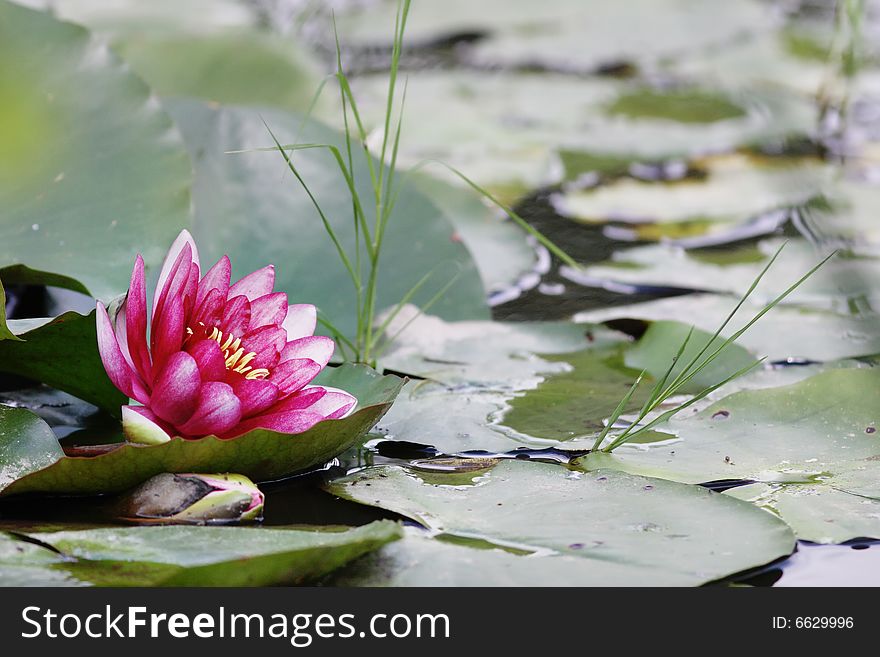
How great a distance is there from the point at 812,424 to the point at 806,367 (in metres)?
0.24

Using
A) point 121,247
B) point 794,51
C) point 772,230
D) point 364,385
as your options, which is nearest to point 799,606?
point 364,385

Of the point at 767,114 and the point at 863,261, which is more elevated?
the point at 767,114

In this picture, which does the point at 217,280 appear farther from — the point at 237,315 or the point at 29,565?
the point at 29,565

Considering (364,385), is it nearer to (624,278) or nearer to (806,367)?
(806,367)

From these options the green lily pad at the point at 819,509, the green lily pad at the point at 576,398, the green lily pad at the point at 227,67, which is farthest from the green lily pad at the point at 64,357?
the green lily pad at the point at 227,67

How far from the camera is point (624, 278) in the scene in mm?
1829

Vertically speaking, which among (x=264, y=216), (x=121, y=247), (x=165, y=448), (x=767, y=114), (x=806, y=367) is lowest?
(x=165, y=448)

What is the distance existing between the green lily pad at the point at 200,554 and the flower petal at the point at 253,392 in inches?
5.7

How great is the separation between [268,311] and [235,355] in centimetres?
8

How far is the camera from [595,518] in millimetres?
1015

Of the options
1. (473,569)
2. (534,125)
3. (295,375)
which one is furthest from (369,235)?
(534,125)

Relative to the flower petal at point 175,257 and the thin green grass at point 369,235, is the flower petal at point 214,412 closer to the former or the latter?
the flower petal at point 175,257

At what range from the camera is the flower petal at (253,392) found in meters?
1.03

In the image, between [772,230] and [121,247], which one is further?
[772,230]
